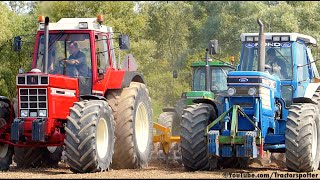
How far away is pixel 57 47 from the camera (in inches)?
594

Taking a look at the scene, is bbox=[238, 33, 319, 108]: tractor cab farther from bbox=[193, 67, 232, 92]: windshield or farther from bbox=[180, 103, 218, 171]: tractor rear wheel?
bbox=[193, 67, 232, 92]: windshield

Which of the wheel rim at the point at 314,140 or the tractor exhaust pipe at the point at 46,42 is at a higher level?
the tractor exhaust pipe at the point at 46,42

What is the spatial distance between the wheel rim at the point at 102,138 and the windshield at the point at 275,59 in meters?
3.31

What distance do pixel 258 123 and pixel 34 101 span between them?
3818mm

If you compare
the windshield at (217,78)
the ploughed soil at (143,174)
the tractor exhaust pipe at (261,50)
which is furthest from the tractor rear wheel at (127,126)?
the windshield at (217,78)

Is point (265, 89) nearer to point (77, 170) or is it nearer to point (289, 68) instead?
point (289, 68)

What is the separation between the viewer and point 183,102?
19234 millimetres

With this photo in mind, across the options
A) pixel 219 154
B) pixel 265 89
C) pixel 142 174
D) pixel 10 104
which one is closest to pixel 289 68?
pixel 265 89

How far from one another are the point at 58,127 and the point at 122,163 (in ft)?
5.13

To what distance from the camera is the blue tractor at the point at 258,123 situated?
13.3 metres

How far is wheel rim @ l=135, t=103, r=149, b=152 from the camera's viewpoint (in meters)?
15.8

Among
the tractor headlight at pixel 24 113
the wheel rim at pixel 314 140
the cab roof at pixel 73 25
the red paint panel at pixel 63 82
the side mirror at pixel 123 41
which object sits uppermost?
the cab roof at pixel 73 25

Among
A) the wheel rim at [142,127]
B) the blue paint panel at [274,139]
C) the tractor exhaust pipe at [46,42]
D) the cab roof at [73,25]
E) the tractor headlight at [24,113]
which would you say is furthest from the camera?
the wheel rim at [142,127]

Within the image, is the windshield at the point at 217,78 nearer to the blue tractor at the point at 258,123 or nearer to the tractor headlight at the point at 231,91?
the blue tractor at the point at 258,123
